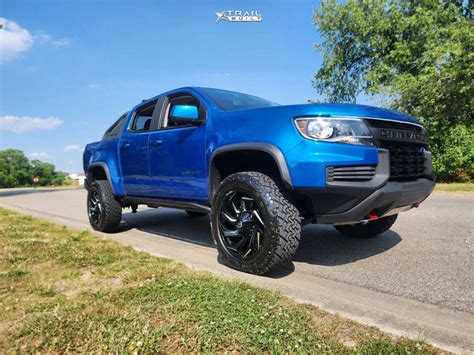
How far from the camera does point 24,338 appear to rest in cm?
174

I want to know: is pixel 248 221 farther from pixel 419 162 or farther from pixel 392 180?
pixel 419 162

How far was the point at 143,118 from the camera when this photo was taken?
16.2 feet

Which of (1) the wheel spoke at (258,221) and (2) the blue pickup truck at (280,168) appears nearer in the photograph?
(2) the blue pickup truck at (280,168)

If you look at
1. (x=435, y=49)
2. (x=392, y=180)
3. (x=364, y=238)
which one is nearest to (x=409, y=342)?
(x=392, y=180)

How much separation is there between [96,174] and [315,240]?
151 inches

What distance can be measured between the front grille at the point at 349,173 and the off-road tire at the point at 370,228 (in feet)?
4.90

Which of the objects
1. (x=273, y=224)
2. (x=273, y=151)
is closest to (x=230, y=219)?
(x=273, y=224)

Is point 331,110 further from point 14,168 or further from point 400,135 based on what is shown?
point 14,168

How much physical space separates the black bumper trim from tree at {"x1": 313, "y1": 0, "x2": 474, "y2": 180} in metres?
11.5

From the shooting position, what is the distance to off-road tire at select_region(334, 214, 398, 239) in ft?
12.6

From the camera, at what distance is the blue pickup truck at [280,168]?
102 inches

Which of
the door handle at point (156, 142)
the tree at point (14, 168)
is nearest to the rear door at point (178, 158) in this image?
the door handle at point (156, 142)

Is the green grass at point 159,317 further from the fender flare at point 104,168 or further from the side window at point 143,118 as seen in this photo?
the side window at point 143,118

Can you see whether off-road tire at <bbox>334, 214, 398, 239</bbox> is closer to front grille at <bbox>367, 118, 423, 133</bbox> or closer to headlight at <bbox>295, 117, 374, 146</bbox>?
front grille at <bbox>367, 118, 423, 133</bbox>
